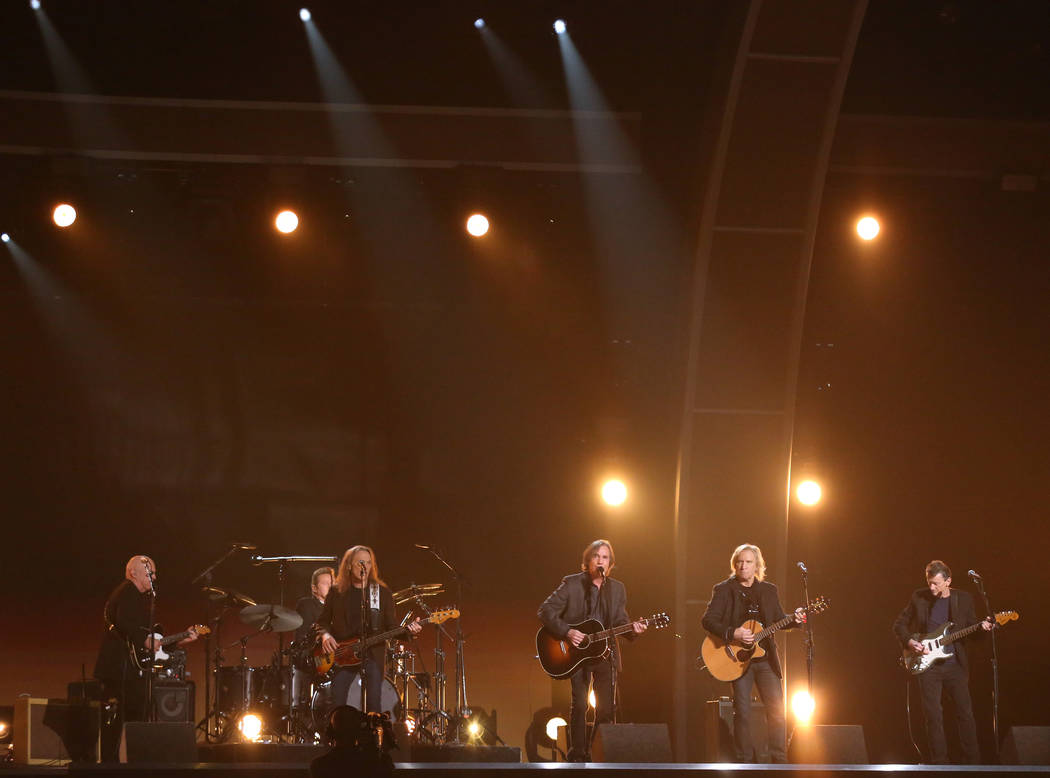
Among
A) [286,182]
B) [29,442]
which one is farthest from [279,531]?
[286,182]

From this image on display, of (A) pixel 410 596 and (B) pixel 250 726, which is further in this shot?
(A) pixel 410 596

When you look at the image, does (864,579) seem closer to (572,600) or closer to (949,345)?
(949,345)

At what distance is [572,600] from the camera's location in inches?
365

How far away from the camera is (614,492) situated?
1249 cm

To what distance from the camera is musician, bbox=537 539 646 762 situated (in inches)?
352

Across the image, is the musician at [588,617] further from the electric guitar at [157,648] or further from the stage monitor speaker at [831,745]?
the electric guitar at [157,648]

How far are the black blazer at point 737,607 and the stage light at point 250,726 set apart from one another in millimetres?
4189

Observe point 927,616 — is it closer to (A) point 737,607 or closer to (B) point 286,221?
(A) point 737,607

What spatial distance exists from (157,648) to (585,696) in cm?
351

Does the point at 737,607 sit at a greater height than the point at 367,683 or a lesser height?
greater

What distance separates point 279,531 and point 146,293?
9.23 ft

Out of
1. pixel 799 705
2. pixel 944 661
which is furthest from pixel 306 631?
pixel 944 661

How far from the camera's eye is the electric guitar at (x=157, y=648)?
9.49 m

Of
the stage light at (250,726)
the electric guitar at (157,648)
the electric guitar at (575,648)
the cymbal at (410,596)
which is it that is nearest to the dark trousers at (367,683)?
the electric guitar at (575,648)
